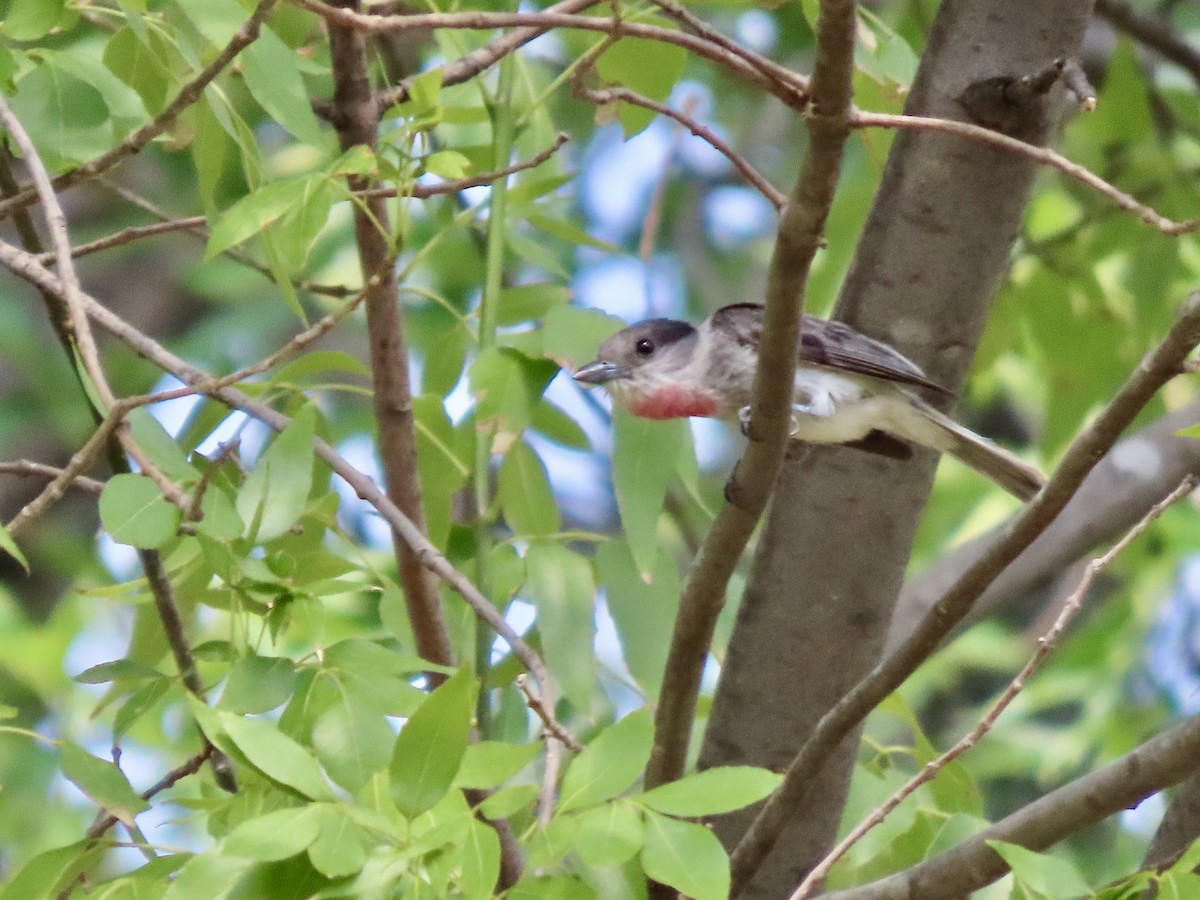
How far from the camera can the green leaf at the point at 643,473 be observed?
3074 mm

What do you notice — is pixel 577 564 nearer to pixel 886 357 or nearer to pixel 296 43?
pixel 886 357

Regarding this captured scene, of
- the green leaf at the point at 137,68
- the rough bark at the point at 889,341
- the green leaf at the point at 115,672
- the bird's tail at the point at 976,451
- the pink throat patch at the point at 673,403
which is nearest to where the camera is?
the green leaf at the point at 115,672

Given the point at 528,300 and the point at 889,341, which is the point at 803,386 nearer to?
the point at 889,341

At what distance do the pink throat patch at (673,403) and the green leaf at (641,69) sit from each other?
0.78m

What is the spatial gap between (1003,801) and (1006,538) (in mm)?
7290

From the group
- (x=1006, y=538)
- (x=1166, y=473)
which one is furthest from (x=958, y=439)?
(x=1006, y=538)

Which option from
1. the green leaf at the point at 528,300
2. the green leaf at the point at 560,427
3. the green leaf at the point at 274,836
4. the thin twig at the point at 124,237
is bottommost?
the green leaf at the point at 560,427

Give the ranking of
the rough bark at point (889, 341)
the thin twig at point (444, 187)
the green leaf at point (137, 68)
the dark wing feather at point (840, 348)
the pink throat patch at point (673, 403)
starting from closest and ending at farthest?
the thin twig at point (444, 187) → the green leaf at point (137, 68) → the rough bark at point (889, 341) → the dark wing feather at point (840, 348) → the pink throat patch at point (673, 403)

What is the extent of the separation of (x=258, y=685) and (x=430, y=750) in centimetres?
40

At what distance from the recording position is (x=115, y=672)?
249 centimetres

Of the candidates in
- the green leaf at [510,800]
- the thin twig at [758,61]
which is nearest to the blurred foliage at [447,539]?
the green leaf at [510,800]

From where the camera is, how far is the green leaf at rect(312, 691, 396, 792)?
2.16 metres

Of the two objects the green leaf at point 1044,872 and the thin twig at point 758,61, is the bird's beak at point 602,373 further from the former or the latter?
the green leaf at point 1044,872

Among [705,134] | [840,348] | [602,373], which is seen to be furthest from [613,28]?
[602,373]
